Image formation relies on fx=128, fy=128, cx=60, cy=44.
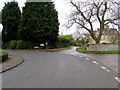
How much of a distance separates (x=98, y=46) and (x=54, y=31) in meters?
11.1

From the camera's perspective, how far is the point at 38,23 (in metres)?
27.9

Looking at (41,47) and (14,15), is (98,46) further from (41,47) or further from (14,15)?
(14,15)

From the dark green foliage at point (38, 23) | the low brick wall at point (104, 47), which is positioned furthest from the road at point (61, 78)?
the dark green foliage at point (38, 23)

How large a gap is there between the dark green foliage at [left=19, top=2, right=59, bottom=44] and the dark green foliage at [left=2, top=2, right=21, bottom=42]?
686 cm

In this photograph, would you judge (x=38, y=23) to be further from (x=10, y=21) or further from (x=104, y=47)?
(x=104, y=47)

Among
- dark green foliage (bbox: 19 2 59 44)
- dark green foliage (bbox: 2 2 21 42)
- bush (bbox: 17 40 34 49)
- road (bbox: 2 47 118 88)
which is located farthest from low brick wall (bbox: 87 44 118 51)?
dark green foliage (bbox: 2 2 21 42)

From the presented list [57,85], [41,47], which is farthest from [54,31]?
[57,85]

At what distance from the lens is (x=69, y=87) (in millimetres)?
4180

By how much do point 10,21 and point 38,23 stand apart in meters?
10.9

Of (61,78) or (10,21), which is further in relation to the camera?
(10,21)

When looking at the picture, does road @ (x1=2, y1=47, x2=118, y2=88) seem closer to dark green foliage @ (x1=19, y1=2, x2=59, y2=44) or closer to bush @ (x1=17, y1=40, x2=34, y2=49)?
dark green foliage @ (x1=19, y1=2, x2=59, y2=44)

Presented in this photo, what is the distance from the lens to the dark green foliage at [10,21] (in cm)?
3441

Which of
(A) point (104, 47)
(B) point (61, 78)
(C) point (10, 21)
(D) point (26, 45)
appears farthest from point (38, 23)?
(B) point (61, 78)

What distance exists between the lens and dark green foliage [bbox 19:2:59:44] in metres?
27.4
